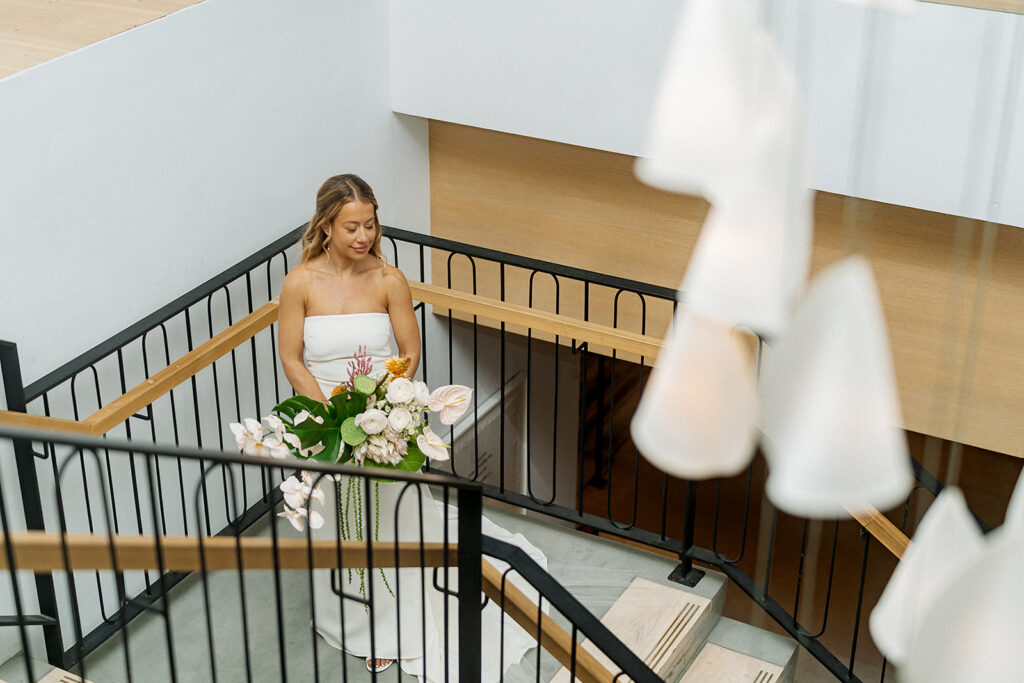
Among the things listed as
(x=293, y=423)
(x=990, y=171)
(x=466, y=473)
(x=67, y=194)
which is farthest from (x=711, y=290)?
(x=466, y=473)

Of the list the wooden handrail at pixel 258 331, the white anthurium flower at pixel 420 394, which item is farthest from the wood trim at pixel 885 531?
the white anthurium flower at pixel 420 394

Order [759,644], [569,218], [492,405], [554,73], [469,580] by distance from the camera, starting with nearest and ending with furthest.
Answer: [469,580]
[759,644]
[554,73]
[569,218]
[492,405]

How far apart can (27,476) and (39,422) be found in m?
0.25

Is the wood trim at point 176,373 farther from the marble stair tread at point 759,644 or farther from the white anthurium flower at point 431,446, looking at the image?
the marble stair tread at point 759,644

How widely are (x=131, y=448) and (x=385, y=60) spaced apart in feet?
12.5

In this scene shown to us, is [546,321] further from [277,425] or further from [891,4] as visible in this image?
[891,4]

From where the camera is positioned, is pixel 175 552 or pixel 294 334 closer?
pixel 175 552

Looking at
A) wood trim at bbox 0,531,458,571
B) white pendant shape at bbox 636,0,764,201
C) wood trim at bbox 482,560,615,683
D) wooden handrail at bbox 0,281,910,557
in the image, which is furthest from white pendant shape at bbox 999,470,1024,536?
wooden handrail at bbox 0,281,910,557

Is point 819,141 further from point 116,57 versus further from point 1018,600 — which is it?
point 116,57

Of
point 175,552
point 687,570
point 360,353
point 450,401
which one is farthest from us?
point 687,570

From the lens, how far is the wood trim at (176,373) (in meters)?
3.56

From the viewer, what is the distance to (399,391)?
3352 millimetres

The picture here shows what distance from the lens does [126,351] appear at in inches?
159

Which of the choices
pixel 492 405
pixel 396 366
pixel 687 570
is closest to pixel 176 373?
pixel 396 366
